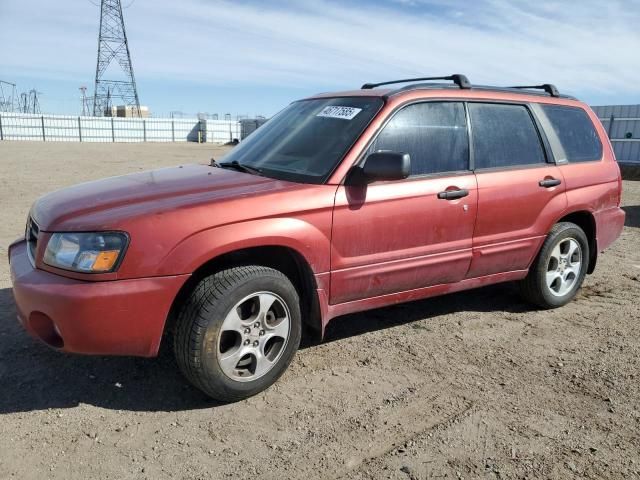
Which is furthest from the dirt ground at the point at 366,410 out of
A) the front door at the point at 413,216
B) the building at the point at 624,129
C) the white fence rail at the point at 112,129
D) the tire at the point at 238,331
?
the white fence rail at the point at 112,129

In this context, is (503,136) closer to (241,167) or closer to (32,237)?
(241,167)

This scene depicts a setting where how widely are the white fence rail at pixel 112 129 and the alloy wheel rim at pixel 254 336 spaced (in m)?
45.6

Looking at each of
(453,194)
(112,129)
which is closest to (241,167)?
(453,194)

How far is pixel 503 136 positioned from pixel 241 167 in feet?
6.59

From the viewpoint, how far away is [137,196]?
318cm

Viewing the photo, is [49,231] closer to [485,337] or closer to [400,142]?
[400,142]

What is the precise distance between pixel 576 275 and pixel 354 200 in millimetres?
2544

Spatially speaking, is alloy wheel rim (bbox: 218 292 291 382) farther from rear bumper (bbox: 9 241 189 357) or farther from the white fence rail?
the white fence rail

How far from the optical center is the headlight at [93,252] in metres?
2.77

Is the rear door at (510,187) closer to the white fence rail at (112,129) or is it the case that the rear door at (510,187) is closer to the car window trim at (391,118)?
the car window trim at (391,118)

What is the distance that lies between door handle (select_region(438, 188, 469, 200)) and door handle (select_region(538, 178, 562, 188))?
0.84 meters

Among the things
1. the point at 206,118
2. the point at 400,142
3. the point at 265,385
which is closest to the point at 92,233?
the point at 265,385

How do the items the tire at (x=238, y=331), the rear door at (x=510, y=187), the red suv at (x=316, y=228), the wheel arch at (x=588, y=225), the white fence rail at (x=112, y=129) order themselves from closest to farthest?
the red suv at (x=316, y=228), the tire at (x=238, y=331), the rear door at (x=510, y=187), the wheel arch at (x=588, y=225), the white fence rail at (x=112, y=129)

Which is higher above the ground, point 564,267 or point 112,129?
point 112,129
